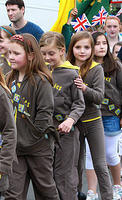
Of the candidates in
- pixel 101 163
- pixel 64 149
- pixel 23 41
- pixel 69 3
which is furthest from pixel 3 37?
pixel 69 3

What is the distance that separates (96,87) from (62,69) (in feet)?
1.71

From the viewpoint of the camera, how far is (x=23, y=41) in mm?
3535

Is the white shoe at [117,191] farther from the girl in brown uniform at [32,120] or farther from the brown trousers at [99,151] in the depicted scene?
the girl in brown uniform at [32,120]

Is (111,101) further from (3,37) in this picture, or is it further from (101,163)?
(3,37)

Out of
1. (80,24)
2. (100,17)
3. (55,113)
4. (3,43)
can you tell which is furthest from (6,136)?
(100,17)

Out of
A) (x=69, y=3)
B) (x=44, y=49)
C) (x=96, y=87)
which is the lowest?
(x=96, y=87)

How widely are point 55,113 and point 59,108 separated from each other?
0.06 m

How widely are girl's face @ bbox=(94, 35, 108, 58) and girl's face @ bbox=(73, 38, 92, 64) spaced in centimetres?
33

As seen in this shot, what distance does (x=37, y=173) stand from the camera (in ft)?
11.6

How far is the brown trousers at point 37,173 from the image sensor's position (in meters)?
3.48

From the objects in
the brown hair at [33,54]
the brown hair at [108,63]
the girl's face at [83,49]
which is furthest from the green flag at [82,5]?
the brown hair at [33,54]

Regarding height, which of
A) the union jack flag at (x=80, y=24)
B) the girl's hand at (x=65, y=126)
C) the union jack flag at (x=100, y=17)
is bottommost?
the girl's hand at (x=65, y=126)

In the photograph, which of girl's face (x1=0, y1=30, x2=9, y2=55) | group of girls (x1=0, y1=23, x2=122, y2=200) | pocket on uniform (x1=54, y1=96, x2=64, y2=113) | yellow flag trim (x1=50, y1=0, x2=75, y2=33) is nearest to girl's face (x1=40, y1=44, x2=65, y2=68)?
group of girls (x1=0, y1=23, x2=122, y2=200)

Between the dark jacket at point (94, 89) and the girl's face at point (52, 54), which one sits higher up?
the girl's face at point (52, 54)
